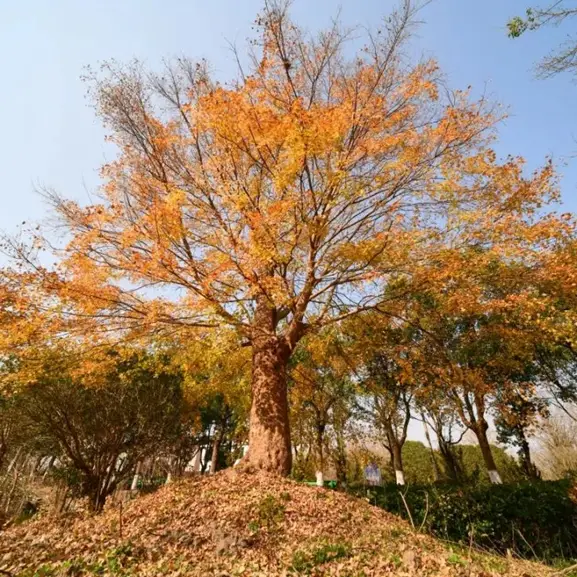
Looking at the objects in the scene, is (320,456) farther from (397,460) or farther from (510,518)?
(510,518)

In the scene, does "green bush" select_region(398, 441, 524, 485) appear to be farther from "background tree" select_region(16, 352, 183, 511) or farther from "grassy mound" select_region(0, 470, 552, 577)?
"grassy mound" select_region(0, 470, 552, 577)

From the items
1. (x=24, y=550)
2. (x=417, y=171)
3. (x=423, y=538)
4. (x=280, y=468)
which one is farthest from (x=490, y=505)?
(x=24, y=550)

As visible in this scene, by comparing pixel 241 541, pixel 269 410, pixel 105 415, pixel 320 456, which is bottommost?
pixel 241 541

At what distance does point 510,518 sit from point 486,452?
729cm

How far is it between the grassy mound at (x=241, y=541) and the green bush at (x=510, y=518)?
292 centimetres

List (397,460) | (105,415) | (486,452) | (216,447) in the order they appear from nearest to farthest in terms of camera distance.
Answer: (105,415) < (486,452) < (397,460) < (216,447)

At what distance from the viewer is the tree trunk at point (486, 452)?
13398mm

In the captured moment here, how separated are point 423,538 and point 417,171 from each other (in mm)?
6328

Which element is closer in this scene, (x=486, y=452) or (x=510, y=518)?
(x=510, y=518)

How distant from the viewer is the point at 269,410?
6.54m

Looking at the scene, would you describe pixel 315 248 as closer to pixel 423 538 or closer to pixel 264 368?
pixel 264 368

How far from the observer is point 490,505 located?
770 centimetres

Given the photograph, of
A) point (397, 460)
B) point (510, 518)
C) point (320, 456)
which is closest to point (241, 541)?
point (510, 518)

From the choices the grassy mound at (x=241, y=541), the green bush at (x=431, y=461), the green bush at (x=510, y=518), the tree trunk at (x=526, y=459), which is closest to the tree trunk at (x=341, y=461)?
the green bush at (x=431, y=461)
